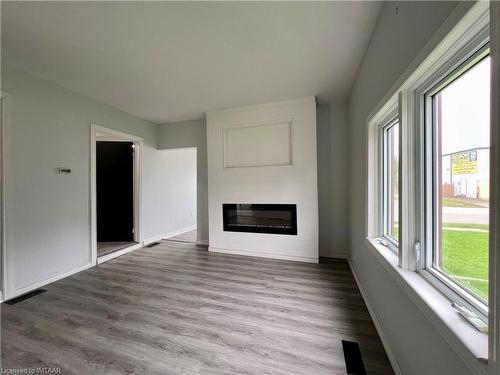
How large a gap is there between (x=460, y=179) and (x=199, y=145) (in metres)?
4.04

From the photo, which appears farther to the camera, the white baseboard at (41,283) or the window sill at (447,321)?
the white baseboard at (41,283)

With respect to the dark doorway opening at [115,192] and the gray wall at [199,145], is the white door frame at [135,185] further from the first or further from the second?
the gray wall at [199,145]

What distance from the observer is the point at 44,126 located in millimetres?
2652

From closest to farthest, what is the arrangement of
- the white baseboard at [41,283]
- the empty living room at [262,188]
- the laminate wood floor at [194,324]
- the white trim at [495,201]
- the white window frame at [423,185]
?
the white trim at [495,201], the white window frame at [423,185], the empty living room at [262,188], the laminate wood floor at [194,324], the white baseboard at [41,283]

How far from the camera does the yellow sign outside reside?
0.88 meters

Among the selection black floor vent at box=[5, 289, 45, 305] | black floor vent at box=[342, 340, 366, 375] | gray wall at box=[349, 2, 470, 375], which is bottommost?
black floor vent at box=[5, 289, 45, 305]

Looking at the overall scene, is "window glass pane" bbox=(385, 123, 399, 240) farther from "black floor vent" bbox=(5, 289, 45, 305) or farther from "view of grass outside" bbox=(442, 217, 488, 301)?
"black floor vent" bbox=(5, 289, 45, 305)

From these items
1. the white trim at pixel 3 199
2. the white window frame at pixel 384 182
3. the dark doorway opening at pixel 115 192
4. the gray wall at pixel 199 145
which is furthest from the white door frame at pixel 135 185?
the white window frame at pixel 384 182

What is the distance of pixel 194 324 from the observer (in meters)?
1.85

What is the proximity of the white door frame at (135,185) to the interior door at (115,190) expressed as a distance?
0.17 metres

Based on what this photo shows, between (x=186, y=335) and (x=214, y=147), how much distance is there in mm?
2927

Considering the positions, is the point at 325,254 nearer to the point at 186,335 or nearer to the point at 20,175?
the point at 186,335

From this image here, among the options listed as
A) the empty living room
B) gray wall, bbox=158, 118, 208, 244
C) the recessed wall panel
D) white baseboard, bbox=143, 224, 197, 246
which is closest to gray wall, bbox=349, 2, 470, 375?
the empty living room

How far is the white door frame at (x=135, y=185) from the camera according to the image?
3229 mm
